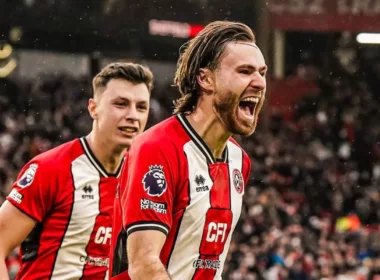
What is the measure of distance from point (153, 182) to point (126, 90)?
173 centimetres

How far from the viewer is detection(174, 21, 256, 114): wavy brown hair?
3852mm

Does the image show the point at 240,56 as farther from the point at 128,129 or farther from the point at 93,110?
the point at 93,110

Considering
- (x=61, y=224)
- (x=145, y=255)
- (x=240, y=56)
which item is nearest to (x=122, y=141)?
(x=61, y=224)

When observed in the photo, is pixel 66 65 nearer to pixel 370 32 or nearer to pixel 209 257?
pixel 370 32

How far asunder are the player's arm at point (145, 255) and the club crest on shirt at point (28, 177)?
1378 mm

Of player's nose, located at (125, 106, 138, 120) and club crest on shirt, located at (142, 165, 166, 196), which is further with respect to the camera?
player's nose, located at (125, 106, 138, 120)

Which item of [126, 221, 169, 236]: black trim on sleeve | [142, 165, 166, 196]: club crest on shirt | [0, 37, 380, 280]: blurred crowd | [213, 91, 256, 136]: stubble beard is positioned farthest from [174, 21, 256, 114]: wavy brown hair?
[0, 37, 380, 280]: blurred crowd

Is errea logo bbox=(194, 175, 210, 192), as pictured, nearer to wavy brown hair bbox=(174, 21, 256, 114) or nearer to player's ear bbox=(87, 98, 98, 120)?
wavy brown hair bbox=(174, 21, 256, 114)

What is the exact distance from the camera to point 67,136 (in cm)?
1933

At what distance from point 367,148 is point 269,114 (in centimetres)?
314

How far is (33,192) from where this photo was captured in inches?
186

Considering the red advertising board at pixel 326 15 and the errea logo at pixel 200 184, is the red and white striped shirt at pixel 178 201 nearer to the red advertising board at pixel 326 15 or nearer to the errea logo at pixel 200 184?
the errea logo at pixel 200 184

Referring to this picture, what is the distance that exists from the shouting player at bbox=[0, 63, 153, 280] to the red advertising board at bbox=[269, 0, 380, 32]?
681 inches

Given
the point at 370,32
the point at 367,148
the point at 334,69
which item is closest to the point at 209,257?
the point at 367,148
